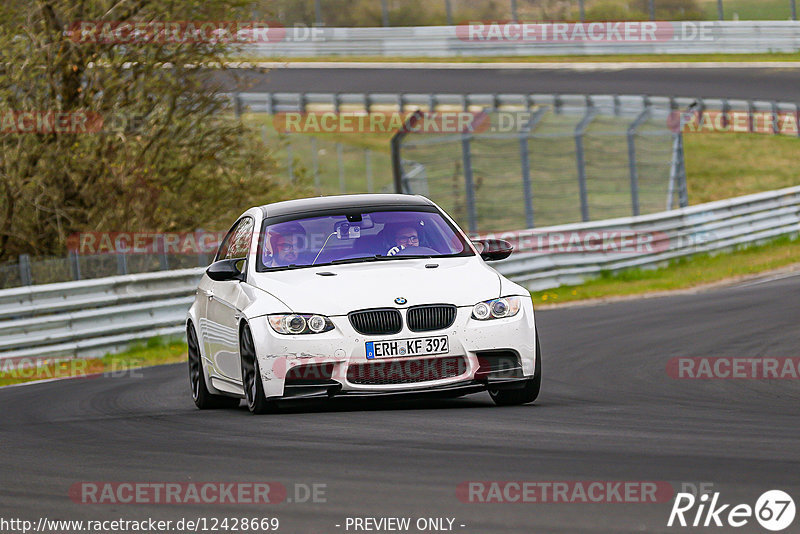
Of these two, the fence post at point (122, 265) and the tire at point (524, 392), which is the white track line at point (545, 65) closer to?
the fence post at point (122, 265)

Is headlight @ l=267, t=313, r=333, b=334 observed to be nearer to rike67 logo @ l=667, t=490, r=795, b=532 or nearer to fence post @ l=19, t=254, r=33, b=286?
rike67 logo @ l=667, t=490, r=795, b=532

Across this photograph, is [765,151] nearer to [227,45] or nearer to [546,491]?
[227,45]

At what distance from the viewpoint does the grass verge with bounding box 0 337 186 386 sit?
1683 cm

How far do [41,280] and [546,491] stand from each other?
13.6m

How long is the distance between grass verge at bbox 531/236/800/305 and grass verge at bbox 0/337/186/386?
6.15m

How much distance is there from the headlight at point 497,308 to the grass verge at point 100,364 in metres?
8.21

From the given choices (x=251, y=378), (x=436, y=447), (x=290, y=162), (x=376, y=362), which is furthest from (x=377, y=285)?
(x=290, y=162)

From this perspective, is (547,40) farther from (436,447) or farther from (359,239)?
(436,447)

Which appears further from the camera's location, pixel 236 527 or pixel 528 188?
pixel 528 188

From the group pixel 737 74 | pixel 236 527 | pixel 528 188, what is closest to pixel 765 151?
pixel 737 74

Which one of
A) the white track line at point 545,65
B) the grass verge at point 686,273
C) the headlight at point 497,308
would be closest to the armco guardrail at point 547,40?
the white track line at point 545,65

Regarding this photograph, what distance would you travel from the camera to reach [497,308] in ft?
29.5

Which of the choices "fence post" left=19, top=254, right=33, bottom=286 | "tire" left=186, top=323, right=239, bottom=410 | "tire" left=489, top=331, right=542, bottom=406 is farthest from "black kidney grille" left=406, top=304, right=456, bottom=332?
"fence post" left=19, top=254, right=33, bottom=286

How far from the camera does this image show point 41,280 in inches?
719
